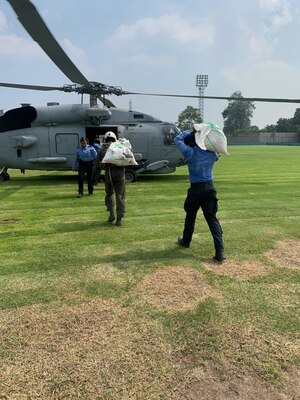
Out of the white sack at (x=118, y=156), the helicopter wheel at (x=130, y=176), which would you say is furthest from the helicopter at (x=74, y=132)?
the white sack at (x=118, y=156)

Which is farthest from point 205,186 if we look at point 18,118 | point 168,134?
point 18,118

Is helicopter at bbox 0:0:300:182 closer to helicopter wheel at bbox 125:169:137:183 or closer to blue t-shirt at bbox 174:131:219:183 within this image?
helicopter wheel at bbox 125:169:137:183

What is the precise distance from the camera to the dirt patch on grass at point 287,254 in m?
4.88

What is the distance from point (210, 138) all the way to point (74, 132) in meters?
9.15

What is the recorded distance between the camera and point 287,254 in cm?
524

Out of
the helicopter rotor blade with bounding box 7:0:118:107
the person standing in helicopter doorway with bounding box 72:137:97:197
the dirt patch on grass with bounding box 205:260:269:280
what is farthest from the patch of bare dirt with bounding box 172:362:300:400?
the person standing in helicopter doorway with bounding box 72:137:97:197

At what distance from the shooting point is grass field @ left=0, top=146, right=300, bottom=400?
258 cm

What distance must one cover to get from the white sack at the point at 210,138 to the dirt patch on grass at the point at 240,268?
1.63 m

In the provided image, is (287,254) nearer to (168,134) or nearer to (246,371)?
(246,371)

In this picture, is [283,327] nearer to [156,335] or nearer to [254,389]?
[254,389]

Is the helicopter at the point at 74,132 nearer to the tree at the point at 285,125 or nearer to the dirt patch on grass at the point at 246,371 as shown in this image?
the dirt patch on grass at the point at 246,371

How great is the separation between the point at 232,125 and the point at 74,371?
524 feet

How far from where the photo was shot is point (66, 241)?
5824 millimetres

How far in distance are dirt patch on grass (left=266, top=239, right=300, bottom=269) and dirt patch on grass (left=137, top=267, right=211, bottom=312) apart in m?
1.32
